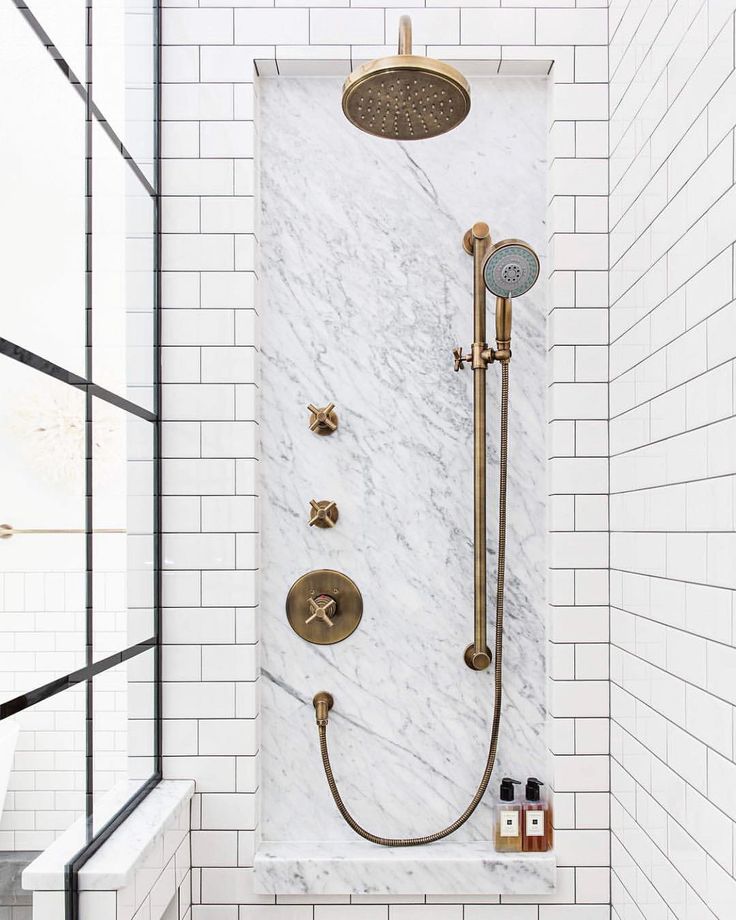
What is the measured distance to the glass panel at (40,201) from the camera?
119 centimetres

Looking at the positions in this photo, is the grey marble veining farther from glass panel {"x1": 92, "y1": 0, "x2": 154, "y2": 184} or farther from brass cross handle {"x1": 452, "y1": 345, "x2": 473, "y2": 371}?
glass panel {"x1": 92, "y1": 0, "x2": 154, "y2": 184}

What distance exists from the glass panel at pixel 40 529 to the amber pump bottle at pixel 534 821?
3.42ft

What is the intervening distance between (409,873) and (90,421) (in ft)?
3.89

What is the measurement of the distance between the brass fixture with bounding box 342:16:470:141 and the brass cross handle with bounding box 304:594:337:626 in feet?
3.28

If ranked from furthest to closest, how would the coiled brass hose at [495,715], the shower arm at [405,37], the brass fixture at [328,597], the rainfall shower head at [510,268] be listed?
the brass fixture at [328,597] → the coiled brass hose at [495,715] → the rainfall shower head at [510,268] → the shower arm at [405,37]

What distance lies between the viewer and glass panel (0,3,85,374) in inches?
46.8

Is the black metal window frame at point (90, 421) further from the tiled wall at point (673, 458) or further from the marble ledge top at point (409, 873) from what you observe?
the tiled wall at point (673, 458)

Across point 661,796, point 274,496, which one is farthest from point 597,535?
point 274,496

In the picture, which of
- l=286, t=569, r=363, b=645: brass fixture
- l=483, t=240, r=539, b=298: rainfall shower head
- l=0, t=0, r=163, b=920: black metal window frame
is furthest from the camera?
l=286, t=569, r=363, b=645: brass fixture

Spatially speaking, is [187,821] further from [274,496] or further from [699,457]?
[699,457]

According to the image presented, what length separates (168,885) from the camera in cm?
170

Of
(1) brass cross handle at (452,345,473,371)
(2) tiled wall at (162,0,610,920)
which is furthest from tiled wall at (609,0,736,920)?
(1) brass cross handle at (452,345,473,371)

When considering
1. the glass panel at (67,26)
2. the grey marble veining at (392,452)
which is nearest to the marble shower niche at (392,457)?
the grey marble veining at (392,452)

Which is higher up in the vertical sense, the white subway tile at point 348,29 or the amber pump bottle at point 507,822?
the white subway tile at point 348,29
